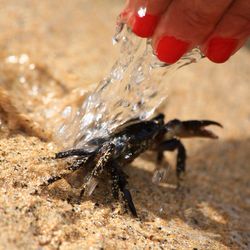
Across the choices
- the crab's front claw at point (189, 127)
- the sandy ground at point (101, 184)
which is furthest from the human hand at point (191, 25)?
the crab's front claw at point (189, 127)

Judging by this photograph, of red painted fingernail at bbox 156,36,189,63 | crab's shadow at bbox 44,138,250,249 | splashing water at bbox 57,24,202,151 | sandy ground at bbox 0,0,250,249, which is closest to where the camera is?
red painted fingernail at bbox 156,36,189,63

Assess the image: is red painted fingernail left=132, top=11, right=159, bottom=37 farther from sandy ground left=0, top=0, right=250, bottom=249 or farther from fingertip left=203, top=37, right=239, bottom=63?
sandy ground left=0, top=0, right=250, bottom=249

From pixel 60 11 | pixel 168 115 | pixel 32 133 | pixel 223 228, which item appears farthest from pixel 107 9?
pixel 223 228

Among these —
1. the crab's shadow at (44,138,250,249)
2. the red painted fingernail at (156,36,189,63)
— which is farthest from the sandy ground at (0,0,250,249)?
the red painted fingernail at (156,36,189,63)

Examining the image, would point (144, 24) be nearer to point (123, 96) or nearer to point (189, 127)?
point (123, 96)

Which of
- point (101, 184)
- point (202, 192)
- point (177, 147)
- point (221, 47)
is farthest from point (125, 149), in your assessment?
point (221, 47)

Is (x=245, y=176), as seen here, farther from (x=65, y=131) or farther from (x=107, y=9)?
(x=107, y=9)
